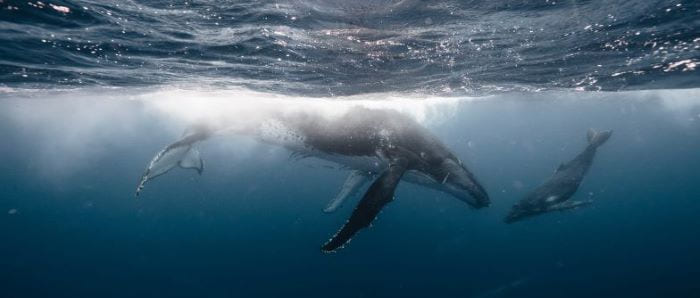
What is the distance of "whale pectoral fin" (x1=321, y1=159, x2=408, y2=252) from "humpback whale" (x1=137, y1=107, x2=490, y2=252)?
0.54ft

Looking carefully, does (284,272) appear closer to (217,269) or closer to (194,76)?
(217,269)

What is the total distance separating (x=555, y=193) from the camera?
1330 centimetres

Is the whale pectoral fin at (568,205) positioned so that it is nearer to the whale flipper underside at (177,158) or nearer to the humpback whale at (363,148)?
the humpback whale at (363,148)

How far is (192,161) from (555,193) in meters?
11.9

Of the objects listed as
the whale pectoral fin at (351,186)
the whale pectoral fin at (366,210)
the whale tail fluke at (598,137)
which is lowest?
the whale pectoral fin at (351,186)

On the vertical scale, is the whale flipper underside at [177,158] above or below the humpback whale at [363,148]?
below

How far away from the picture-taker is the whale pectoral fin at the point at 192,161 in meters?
10.7

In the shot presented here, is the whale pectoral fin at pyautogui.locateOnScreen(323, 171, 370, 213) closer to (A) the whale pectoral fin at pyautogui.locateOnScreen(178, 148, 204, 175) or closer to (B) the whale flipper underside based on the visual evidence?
(A) the whale pectoral fin at pyautogui.locateOnScreen(178, 148, 204, 175)

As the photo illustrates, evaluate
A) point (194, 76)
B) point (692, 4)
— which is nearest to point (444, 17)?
point (692, 4)

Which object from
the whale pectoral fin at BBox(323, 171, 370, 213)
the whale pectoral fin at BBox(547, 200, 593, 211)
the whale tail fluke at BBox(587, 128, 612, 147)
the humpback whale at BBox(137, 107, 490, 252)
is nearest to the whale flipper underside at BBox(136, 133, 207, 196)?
the humpback whale at BBox(137, 107, 490, 252)

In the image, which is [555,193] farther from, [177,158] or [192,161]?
[177,158]

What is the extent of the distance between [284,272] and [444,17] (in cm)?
3421

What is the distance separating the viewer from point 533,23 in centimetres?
837

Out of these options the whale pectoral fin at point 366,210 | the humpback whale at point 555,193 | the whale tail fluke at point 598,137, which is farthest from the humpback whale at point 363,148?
the whale tail fluke at point 598,137
